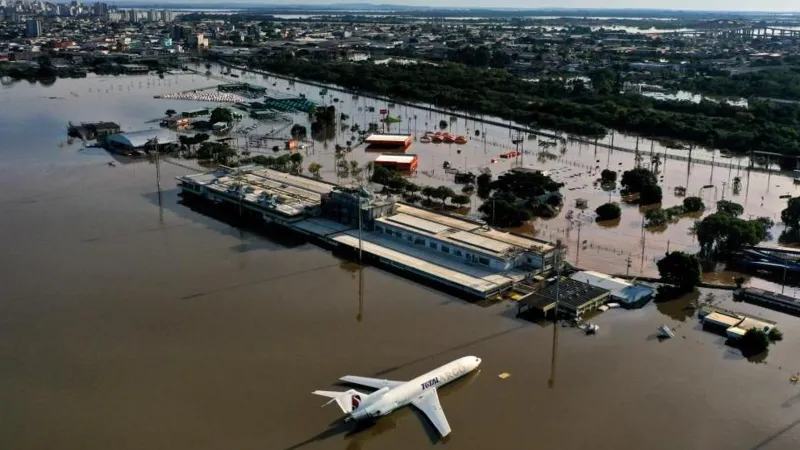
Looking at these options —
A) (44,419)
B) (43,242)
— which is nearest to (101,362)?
(44,419)

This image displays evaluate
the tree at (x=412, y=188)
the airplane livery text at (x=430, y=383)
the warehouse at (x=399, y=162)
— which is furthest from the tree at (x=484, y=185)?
the airplane livery text at (x=430, y=383)

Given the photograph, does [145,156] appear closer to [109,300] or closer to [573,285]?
[109,300]

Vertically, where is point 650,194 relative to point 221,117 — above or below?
below

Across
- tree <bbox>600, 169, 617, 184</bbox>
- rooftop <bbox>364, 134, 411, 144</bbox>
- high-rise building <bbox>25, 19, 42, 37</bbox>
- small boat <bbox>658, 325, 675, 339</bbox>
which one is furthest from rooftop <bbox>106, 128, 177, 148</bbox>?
high-rise building <bbox>25, 19, 42, 37</bbox>

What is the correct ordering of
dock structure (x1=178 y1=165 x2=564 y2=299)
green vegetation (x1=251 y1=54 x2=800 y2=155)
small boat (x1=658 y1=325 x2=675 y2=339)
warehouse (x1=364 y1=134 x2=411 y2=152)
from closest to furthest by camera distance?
small boat (x1=658 y1=325 x2=675 y2=339)
dock structure (x1=178 y1=165 x2=564 y2=299)
warehouse (x1=364 y1=134 x2=411 y2=152)
green vegetation (x1=251 y1=54 x2=800 y2=155)

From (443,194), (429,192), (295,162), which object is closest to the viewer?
(443,194)

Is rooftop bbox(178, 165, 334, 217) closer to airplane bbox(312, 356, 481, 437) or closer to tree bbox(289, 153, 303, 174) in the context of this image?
tree bbox(289, 153, 303, 174)

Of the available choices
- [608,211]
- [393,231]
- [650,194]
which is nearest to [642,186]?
[650,194]

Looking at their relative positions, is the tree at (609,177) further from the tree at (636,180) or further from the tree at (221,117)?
the tree at (221,117)

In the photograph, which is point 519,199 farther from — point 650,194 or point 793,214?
point 793,214
